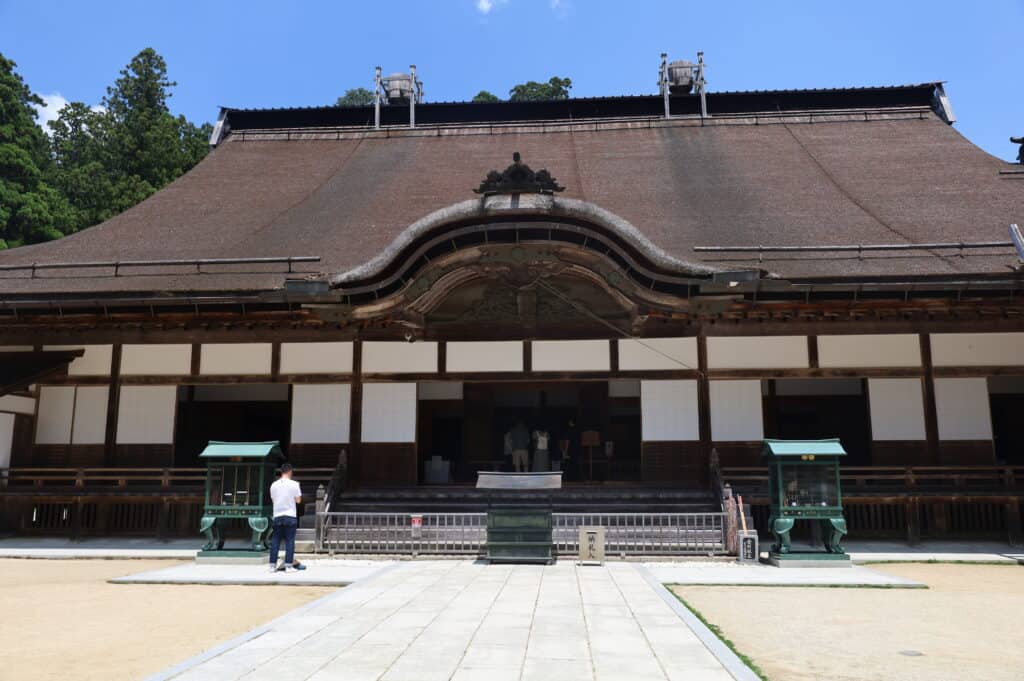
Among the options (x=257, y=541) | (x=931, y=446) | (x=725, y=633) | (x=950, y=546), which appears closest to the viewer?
(x=725, y=633)

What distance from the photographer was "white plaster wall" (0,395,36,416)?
12.6 metres

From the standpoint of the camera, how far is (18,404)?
42.5ft

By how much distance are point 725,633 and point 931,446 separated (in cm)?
845

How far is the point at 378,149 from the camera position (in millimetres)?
18719

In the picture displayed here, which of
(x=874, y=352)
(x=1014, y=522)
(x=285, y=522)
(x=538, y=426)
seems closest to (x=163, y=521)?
(x=285, y=522)

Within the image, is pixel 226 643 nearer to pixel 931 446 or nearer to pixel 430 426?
pixel 931 446

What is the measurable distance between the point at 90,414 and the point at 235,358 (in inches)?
110

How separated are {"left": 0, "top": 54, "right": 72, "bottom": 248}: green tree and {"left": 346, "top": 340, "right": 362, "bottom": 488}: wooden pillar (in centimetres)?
1800

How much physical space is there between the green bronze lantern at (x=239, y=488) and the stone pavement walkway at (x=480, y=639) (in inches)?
115

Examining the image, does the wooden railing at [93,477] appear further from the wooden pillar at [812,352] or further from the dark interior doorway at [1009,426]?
the dark interior doorway at [1009,426]

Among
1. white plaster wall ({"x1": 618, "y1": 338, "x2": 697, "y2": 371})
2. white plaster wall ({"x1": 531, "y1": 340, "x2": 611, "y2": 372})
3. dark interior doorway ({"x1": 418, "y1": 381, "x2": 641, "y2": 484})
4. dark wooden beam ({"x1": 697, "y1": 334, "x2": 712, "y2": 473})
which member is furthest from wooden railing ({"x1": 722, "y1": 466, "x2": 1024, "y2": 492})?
A: dark interior doorway ({"x1": 418, "y1": 381, "x2": 641, "y2": 484})

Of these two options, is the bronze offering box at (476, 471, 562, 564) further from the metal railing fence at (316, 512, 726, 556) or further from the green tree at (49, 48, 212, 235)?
the green tree at (49, 48, 212, 235)

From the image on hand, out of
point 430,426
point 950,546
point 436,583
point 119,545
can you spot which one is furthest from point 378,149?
point 950,546

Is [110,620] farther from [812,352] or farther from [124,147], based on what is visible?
[124,147]
